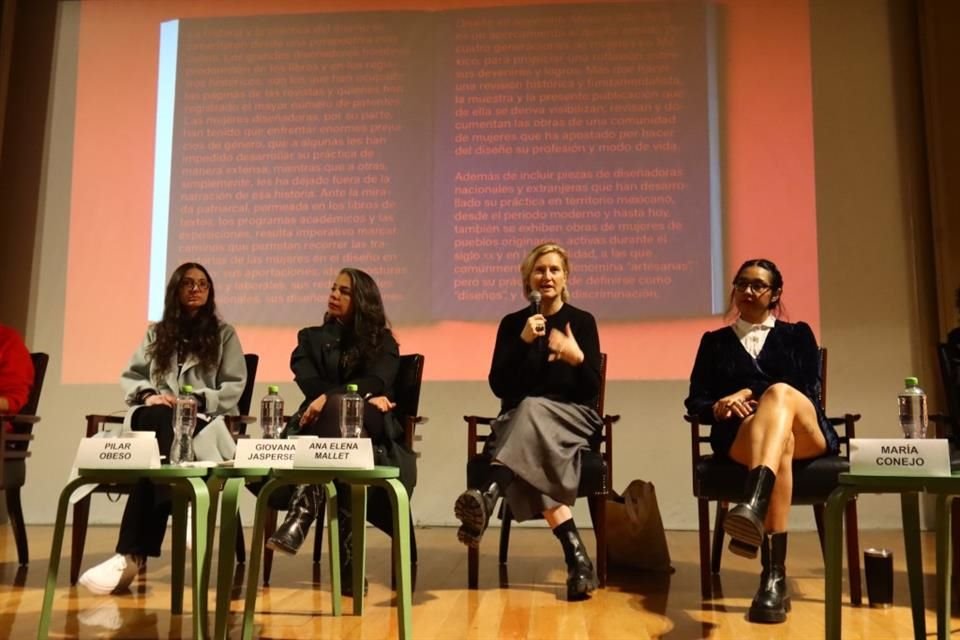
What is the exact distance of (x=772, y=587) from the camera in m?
2.34

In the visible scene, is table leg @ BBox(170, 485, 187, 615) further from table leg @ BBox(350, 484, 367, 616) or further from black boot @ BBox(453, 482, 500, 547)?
black boot @ BBox(453, 482, 500, 547)

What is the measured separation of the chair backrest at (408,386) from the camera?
3100 millimetres

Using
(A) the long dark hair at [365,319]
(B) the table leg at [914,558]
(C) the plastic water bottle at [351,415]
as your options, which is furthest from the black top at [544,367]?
(B) the table leg at [914,558]

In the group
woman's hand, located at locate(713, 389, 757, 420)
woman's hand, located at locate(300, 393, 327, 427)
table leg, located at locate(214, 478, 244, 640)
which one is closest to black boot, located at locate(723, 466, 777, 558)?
woman's hand, located at locate(713, 389, 757, 420)

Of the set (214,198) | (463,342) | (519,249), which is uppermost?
(214,198)

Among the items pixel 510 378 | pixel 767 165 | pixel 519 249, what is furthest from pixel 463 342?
pixel 767 165

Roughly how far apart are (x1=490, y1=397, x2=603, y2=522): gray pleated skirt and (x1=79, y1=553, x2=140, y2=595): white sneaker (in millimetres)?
1150

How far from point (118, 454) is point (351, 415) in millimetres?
604

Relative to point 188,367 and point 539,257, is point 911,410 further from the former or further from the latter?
point 188,367

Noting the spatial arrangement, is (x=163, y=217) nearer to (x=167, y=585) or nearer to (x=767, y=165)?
(x=167, y=585)

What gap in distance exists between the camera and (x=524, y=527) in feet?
14.4

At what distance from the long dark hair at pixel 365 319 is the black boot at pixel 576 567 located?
90 centimetres

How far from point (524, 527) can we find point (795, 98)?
2579 mm

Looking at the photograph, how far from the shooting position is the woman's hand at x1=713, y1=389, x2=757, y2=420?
257 cm
